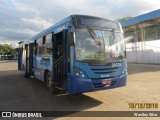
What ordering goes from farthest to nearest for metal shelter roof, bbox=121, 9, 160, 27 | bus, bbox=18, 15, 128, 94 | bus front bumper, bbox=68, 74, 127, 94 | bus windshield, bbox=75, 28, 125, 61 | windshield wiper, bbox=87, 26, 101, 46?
1. metal shelter roof, bbox=121, 9, 160, 27
2. windshield wiper, bbox=87, 26, 101, 46
3. bus windshield, bbox=75, 28, 125, 61
4. bus, bbox=18, 15, 128, 94
5. bus front bumper, bbox=68, 74, 127, 94

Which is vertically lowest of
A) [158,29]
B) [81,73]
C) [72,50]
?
[81,73]

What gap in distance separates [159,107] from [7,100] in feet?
18.7

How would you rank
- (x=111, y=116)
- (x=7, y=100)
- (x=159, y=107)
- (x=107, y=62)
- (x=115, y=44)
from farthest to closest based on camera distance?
(x=7, y=100) → (x=115, y=44) → (x=107, y=62) → (x=159, y=107) → (x=111, y=116)

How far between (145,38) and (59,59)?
23.0m

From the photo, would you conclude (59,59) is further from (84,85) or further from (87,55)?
→ (84,85)

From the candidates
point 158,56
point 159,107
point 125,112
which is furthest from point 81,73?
point 158,56

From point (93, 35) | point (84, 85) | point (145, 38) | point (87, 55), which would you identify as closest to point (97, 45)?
point (93, 35)

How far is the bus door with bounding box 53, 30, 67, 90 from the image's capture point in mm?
7672

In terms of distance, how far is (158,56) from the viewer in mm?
25391

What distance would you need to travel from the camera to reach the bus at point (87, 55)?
22.5ft

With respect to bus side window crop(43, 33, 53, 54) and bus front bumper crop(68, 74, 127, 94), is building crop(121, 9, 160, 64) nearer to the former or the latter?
bus side window crop(43, 33, 53, 54)

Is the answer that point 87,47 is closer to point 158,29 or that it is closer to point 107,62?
point 107,62

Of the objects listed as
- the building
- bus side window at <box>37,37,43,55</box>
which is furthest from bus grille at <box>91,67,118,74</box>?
the building

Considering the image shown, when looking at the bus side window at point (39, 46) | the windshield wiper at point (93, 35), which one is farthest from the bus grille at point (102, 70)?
the bus side window at point (39, 46)
